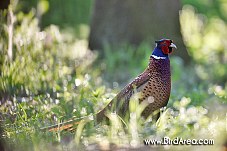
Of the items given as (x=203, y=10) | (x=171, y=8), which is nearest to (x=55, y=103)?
(x=171, y=8)

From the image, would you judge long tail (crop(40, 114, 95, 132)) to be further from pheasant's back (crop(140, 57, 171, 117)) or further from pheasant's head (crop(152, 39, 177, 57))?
pheasant's head (crop(152, 39, 177, 57))

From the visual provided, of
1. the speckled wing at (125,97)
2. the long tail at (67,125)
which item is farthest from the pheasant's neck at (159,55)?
the long tail at (67,125)

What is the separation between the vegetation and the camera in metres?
3.91

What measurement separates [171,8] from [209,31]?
4.89 feet

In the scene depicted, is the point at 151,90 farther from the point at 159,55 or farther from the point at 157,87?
the point at 159,55

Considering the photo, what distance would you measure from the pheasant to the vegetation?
0.06m

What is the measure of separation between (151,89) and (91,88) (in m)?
0.69

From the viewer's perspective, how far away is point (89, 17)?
6.25m

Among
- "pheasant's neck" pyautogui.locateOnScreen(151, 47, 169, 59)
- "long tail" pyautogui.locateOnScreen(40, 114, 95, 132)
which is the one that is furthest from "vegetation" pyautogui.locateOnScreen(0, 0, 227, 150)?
"pheasant's neck" pyautogui.locateOnScreen(151, 47, 169, 59)

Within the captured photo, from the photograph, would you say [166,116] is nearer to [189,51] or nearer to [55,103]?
[55,103]

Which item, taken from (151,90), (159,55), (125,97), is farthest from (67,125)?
(159,55)

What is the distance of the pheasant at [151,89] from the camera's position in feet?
13.3

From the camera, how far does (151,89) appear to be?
13.3ft

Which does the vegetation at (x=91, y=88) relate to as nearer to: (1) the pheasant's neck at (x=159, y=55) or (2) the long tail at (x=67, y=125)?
(2) the long tail at (x=67, y=125)
